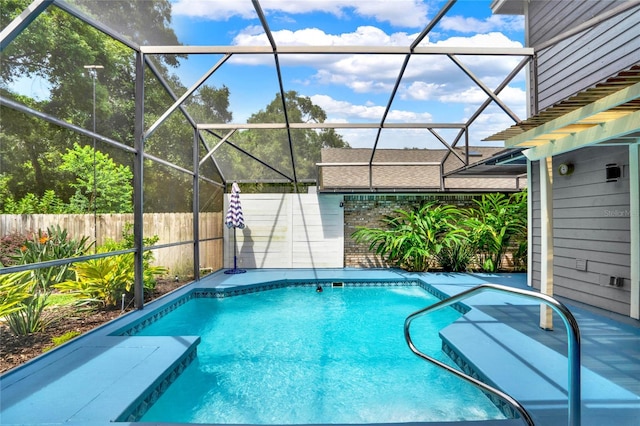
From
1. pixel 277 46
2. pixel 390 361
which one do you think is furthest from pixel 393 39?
pixel 390 361

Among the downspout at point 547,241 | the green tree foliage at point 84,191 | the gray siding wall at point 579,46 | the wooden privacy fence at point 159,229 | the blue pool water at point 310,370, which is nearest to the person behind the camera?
the blue pool water at point 310,370

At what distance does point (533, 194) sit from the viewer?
7.01m

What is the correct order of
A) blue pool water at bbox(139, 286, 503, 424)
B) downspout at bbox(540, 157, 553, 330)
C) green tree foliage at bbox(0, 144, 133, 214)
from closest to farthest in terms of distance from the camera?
blue pool water at bbox(139, 286, 503, 424) → downspout at bbox(540, 157, 553, 330) → green tree foliage at bbox(0, 144, 133, 214)

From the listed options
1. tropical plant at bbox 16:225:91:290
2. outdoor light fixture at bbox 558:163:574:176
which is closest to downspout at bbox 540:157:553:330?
outdoor light fixture at bbox 558:163:574:176

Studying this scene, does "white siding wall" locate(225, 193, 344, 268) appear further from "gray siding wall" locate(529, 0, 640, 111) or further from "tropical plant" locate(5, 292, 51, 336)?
"tropical plant" locate(5, 292, 51, 336)

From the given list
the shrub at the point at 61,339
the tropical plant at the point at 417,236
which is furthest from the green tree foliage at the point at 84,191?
the tropical plant at the point at 417,236

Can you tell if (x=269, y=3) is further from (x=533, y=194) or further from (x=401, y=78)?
(x=533, y=194)

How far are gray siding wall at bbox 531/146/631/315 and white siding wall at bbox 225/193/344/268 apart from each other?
17.7 ft

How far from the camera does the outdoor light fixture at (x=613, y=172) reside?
4.89 meters

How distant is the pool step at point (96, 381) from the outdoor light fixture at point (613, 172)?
19.5 feet

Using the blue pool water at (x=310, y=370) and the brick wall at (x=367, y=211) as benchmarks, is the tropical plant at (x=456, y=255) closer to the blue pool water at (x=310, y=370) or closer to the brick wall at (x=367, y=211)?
the brick wall at (x=367, y=211)

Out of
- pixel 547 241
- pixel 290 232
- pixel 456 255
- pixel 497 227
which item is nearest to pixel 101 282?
pixel 290 232

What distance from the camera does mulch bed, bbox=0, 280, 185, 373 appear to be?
142 inches

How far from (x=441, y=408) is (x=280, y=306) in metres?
4.12
